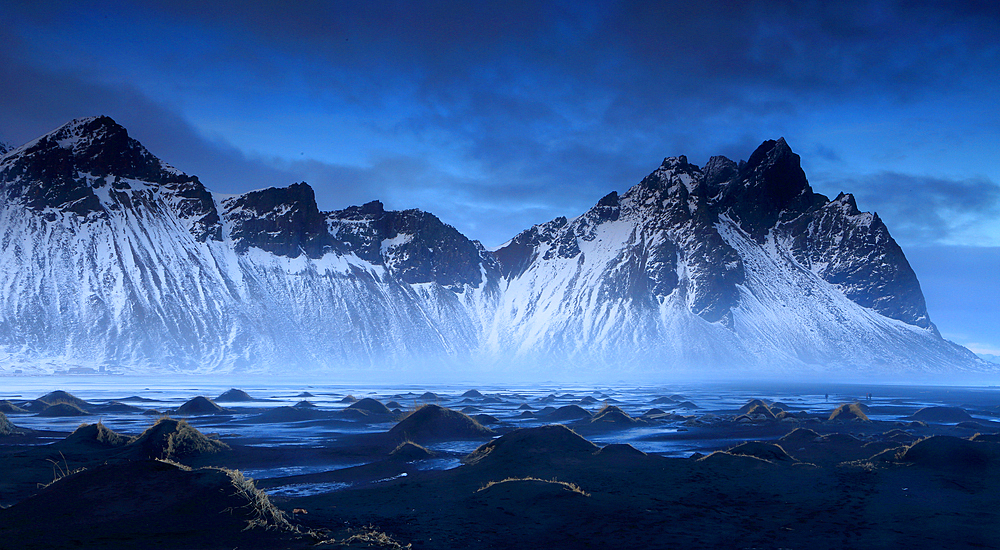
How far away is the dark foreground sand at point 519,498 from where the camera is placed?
54.4ft

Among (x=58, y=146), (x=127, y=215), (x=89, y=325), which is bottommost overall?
(x=89, y=325)

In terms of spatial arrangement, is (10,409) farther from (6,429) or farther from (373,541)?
(373,541)

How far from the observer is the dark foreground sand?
16.6m

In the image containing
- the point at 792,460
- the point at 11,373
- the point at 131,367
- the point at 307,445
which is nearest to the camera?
the point at 792,460

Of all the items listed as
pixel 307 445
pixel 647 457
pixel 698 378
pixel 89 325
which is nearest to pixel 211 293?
pixel 89 325

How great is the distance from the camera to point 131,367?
153 metres

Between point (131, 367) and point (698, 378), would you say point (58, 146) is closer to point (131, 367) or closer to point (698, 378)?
point (131, 367)

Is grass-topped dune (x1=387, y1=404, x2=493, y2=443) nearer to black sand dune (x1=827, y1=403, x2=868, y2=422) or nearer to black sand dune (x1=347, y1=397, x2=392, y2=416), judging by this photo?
black sand dune (x1=347, y1=397, x2=392, y2=416)

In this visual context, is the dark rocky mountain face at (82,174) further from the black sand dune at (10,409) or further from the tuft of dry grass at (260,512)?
the tuft of dry grass at (260,512)

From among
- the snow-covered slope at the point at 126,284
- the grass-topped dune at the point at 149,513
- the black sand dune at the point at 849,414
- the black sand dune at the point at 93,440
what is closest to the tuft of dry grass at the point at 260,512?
the grass-topped dune at the point at 149,513

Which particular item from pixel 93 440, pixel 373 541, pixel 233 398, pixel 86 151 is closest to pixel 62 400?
pixel 233 398

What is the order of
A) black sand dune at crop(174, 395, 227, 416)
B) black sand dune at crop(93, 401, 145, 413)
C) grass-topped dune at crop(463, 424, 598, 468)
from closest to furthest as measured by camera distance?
grass-topped dune at crop(463, 424, 598, 468)
black sand dune at crop(174, 395, 227, 416)
black sand dune at crop(93, 401, 145, 413)

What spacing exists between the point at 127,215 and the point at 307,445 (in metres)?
172

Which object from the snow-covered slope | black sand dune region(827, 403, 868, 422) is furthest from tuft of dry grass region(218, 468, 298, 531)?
the snow-covered slope
